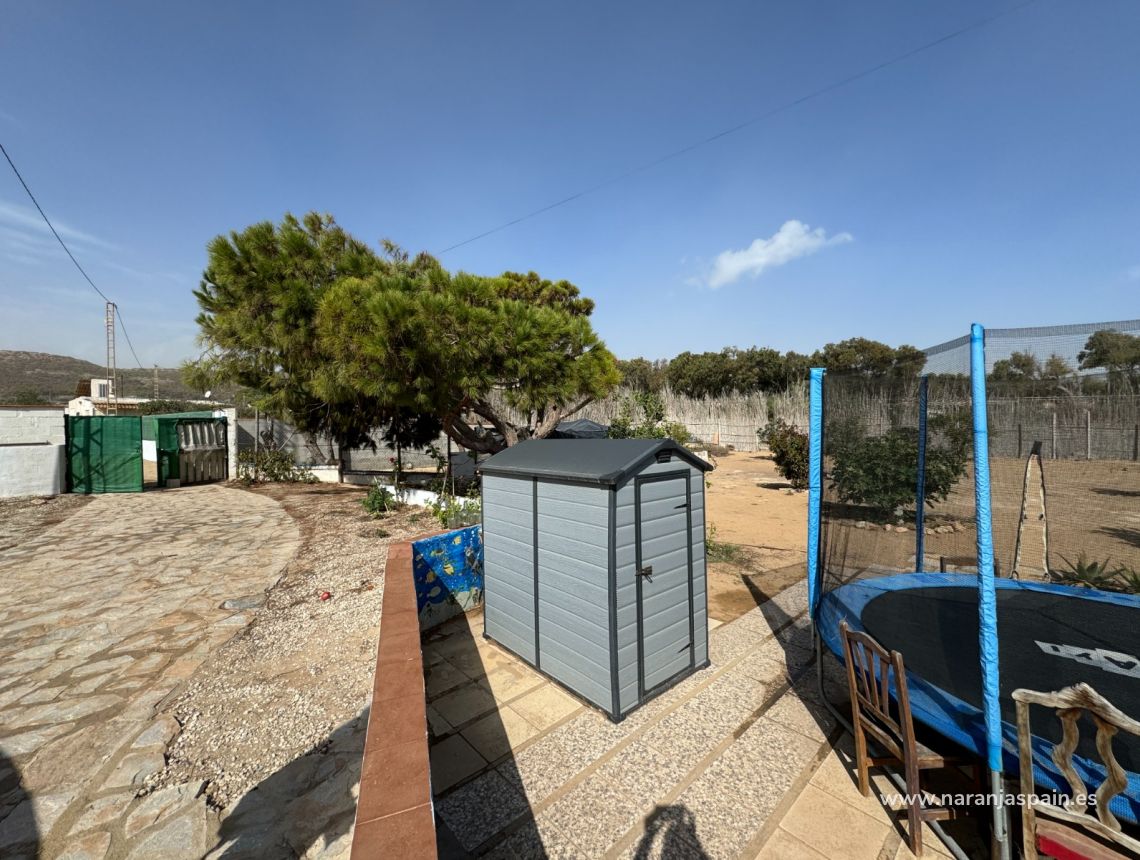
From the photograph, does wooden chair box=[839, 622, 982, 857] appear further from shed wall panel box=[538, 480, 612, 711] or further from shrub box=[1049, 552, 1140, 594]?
shrub box=[1049, 552, 1140, 594]

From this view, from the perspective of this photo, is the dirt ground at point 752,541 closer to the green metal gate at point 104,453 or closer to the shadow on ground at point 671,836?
the shadow on ground at point 671,836

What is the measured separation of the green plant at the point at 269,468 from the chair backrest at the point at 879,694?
13.2m

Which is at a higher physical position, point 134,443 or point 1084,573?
point 134,443

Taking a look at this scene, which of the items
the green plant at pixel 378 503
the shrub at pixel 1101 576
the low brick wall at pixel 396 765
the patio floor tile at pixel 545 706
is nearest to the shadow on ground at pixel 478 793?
the patio floor tile at pixel 545 706

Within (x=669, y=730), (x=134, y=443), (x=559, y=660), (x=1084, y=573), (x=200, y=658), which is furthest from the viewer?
(x=134, y=443)

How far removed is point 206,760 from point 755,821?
2.76 m

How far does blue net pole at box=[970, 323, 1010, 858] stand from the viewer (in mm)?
1781

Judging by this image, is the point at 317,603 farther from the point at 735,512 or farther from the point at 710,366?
the point at 710,366

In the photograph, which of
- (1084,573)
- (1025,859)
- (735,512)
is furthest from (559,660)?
→ (735,512)

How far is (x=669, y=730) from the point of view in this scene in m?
2.76

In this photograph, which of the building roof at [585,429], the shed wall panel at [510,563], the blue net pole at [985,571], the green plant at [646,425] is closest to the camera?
the blue net pole at [985,571]

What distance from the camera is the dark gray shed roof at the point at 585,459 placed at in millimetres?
2846

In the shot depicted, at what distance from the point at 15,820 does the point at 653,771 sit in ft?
9.45

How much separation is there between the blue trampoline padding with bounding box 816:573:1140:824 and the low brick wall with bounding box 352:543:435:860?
2.11 meters
